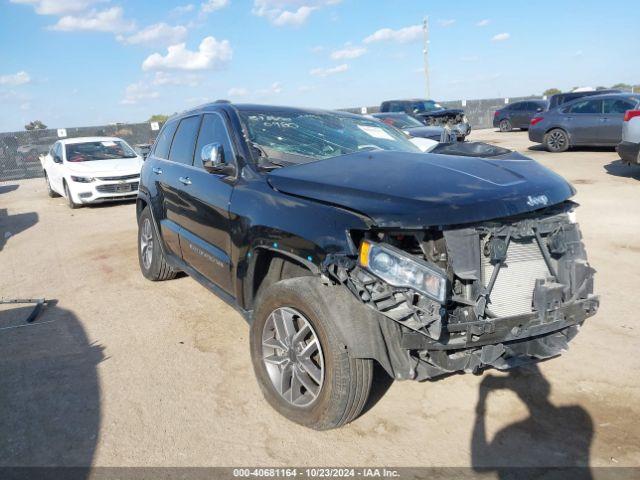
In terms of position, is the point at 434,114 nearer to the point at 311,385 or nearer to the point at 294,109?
the point at 294,109

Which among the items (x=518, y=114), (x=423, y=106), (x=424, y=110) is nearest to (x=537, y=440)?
(x=424, y=110)

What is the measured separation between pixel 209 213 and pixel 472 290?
6.80 ft

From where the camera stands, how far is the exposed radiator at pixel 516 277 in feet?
8.76

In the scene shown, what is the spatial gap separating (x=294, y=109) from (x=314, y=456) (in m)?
2.72

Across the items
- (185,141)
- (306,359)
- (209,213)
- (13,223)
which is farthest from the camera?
(13,223)

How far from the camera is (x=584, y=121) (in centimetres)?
1455

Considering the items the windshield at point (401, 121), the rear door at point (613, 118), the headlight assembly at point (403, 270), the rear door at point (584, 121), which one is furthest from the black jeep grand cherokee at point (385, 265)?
the rear door at point (584, 121)

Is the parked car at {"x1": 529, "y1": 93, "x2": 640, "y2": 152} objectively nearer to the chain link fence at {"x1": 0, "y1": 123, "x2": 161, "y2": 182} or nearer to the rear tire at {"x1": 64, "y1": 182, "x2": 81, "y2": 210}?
the rear tire at {"x1": 64, "y1": 182, "x2": 81, "y2": 210}

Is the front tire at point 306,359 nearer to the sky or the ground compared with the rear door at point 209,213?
nearer to the ground

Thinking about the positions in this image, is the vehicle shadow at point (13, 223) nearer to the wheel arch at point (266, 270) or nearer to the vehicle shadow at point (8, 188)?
the vehicle shadow at point (8, 188)

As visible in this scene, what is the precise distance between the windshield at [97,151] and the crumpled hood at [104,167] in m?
0.35

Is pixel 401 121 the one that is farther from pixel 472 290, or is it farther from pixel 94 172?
pixel 472 290

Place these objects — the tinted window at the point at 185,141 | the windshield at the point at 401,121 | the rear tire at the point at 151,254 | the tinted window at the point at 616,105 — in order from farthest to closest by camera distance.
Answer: the windshield at the point at 401,121 < the tinted window at the point at 616,105 < the rear tire at the point at 151,254 < the tinted window at the point at 185,141

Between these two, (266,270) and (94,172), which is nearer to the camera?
(266,270)
